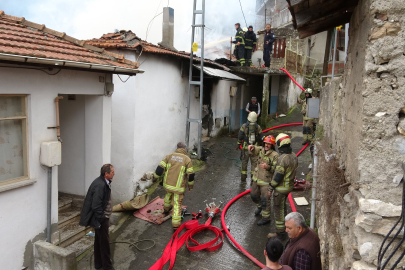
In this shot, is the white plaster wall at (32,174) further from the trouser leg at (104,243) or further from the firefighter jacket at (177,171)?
the firefighter jacket at (177,171)

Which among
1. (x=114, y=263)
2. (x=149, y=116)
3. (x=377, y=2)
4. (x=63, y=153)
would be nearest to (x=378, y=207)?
(x=377, y=2)

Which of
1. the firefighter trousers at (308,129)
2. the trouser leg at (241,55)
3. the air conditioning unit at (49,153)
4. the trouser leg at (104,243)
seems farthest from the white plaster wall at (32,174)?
the trouser leg at (241,55)

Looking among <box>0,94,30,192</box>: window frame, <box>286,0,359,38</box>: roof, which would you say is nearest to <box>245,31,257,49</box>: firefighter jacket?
<box>286,0,359,38</box>: roof

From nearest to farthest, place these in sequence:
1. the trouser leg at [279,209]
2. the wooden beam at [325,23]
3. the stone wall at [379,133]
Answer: the stone wall at [379,133]
the wooden beam at [325,23]
the trouser leg at [279,209]

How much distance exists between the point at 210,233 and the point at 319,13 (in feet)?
15.2

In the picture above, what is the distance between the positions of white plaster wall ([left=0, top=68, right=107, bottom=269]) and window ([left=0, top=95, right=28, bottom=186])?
0.41 feet

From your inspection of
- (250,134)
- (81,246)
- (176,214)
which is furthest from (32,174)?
(250,134)

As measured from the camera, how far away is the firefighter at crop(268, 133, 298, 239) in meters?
5.91

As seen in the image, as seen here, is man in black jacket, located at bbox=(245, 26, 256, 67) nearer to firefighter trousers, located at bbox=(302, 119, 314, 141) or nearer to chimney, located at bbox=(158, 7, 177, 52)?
chimney, located at bbox=(158, 7, 177, 52)

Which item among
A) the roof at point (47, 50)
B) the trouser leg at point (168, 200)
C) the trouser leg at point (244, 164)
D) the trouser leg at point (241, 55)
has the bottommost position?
the trouser leg at point (168, 200)

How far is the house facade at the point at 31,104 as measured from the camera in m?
4.77

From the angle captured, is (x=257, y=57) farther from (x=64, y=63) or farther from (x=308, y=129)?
(x=64, y=63)

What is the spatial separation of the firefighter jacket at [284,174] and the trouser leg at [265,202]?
20.4 inches

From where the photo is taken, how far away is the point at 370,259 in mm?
2363
